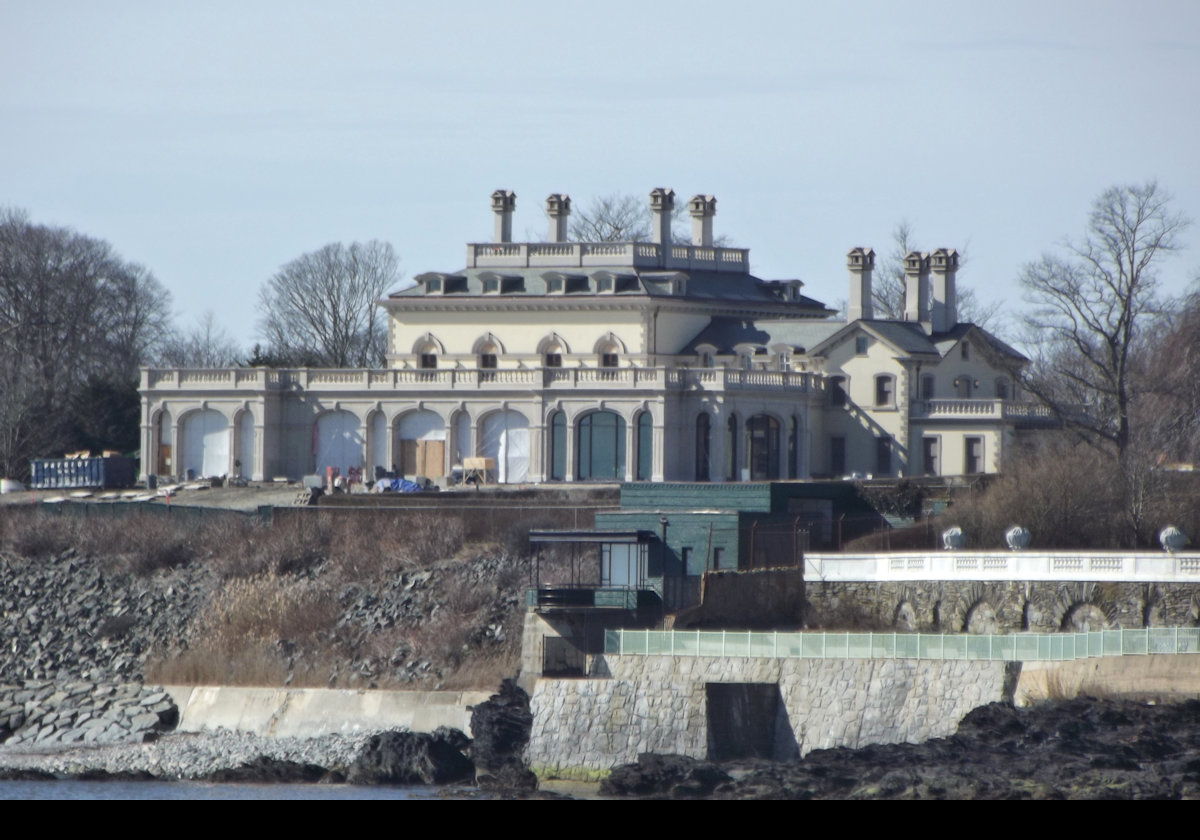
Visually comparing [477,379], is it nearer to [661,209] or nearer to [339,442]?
[339,442]

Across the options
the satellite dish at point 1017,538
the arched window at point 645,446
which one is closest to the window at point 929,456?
the arched window at point 645,446

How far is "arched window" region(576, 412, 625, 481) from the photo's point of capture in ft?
235

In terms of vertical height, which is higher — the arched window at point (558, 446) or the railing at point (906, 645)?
the arched window at point (558, 446)

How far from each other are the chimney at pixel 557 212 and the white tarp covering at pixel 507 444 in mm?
11289

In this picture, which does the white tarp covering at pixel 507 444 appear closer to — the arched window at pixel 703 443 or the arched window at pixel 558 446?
the arched window at pixel 558 446

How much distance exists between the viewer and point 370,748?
144 feet

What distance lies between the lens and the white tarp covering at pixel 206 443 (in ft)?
248

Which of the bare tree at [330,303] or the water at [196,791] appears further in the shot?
the bare tree at [330,303]

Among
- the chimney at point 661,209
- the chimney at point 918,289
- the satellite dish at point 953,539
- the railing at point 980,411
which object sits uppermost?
the chimney at point 661,209

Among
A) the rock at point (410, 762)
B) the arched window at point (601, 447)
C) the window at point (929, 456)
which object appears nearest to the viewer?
the rock at point (410, 762)

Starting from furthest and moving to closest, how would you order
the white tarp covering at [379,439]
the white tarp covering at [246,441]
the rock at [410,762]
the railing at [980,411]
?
the white tarp covering at [246,441] < the white tarp covering at [379,439] < the railing at [980,411] < the rock at [410,762]

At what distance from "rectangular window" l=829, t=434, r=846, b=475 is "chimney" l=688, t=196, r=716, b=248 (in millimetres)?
10743

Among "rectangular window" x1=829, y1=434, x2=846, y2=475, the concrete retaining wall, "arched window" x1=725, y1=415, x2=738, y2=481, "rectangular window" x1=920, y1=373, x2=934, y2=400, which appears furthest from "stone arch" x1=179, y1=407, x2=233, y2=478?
the concrete retaining wall
